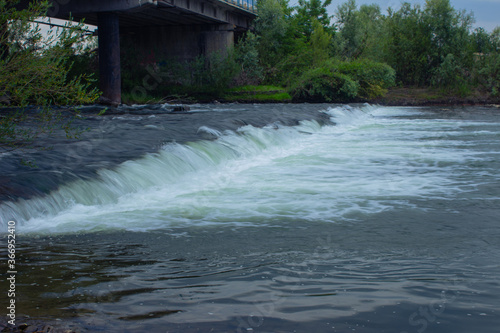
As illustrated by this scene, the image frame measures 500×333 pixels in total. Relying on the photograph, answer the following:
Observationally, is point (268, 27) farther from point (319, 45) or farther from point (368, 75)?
point (368, 75)

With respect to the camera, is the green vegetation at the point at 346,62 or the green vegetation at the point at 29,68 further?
the green vegetation at the point at 346,62

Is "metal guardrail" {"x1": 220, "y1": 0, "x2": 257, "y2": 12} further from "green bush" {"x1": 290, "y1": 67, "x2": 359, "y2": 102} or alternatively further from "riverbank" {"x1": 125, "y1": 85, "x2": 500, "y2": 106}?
"green bush" {"x1": 290, "y1": 67, "x2": 359, "y2": 102}

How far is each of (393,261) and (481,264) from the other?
2.51 feet

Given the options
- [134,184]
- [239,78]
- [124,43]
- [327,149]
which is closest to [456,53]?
[239,78]

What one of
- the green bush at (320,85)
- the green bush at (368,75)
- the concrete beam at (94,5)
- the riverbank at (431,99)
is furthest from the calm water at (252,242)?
the riverbank at (431,99)

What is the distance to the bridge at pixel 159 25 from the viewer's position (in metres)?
29.5

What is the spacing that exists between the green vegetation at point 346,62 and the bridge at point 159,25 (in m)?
1.52

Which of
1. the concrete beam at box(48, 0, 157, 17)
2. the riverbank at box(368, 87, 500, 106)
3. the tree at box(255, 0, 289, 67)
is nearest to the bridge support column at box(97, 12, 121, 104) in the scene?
the concrete beam at box(48, 0, 157, 17)

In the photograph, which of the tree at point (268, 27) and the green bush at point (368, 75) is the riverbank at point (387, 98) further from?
the tree at point (268, 27)

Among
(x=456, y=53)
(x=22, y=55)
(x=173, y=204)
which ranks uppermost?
(x=456, y=53)

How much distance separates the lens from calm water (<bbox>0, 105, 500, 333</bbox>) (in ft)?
11.4

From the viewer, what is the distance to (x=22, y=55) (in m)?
7.02

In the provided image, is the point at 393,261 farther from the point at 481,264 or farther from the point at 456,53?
the point at 456,53

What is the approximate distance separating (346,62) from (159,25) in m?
16.3
